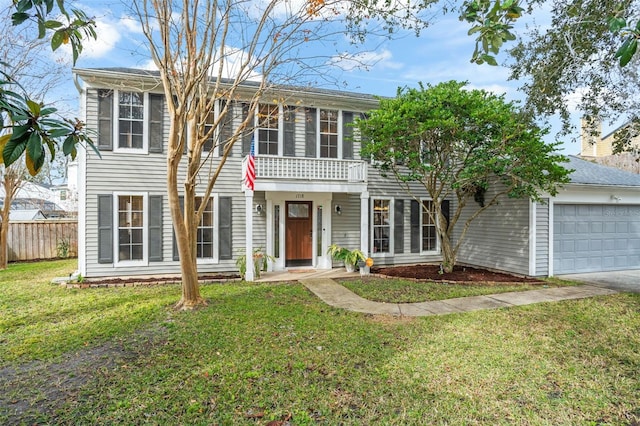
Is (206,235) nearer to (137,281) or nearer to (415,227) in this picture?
(137,281)

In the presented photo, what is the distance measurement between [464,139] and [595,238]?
5270mm

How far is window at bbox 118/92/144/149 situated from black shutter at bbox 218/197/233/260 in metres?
2.55

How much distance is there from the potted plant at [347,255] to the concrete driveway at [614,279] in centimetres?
548

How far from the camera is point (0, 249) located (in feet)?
35.9

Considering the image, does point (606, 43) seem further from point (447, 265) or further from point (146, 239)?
point (146, 239)

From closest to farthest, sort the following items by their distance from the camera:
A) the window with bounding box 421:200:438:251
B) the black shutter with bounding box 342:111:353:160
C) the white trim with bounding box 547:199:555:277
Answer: the white trim with bounding box 547:199:555:277 < the black shutter with bounding box 342:111:353:160 < the window with bounding box 421:200:438:251

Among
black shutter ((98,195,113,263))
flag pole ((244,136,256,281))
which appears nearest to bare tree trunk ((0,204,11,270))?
black shutter ((98,195,113,263))

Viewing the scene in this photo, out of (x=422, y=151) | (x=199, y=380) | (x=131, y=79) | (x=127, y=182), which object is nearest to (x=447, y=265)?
(x=422, y=151)

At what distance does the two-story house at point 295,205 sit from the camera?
8.91 m

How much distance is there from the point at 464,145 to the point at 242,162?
5.94m

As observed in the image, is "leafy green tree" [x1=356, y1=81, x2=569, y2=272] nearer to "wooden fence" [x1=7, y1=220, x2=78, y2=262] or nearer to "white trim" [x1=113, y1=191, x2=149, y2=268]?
"white trim" [x1=113, y1=191, x2=149, y2=268]

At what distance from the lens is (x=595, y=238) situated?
402 inches

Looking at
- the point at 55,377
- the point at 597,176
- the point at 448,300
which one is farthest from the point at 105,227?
the point at 597,176

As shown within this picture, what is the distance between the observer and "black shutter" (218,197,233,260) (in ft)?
31.9
